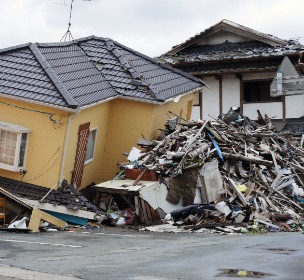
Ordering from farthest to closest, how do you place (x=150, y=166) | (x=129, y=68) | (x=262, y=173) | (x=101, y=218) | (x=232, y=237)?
(x=129, y=68) → (x=262, y=173) → (x=150, y=166) → (x=101, y=218) → (x=232, y=237)

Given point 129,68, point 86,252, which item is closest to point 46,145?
point 129,68

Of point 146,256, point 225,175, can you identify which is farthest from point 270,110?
point 146,256

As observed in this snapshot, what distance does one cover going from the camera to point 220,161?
2080 centimetres

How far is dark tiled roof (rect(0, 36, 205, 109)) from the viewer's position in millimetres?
19297

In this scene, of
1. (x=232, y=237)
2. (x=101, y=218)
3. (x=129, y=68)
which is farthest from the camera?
(x=129, y=68)

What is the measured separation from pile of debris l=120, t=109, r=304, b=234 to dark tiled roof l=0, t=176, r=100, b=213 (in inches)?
75.9

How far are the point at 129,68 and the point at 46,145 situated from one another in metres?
5.57

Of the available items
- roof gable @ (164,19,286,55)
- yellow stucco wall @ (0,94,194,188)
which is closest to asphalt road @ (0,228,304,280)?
yellow stucco wall @ (0,94,194,188)

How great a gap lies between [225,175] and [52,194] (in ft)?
18.8

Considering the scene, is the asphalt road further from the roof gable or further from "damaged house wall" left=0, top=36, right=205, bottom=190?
the roof gable

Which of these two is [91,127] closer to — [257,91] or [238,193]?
[238,193]

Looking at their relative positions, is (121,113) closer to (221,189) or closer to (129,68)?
(129,68)

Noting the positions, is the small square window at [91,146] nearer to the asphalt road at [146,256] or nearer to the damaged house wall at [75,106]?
the damaged house wall at [75,106]

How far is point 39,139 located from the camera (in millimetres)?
19344
